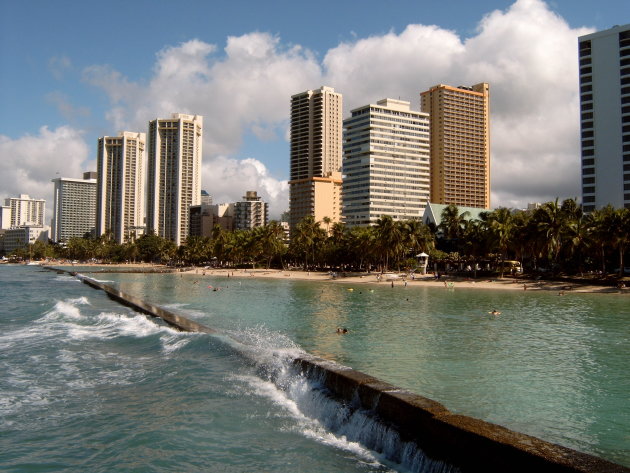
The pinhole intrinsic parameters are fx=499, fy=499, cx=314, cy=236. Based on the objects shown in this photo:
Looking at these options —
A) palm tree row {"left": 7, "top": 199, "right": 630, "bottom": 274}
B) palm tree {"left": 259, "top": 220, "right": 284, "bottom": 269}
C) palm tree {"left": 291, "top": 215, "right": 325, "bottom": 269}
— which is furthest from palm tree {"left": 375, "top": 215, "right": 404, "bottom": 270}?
palm tree {"left": 259, "top": 220, "right": 284, "bottom": 269}

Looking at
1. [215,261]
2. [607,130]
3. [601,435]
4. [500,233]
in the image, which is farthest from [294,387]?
[215,261]

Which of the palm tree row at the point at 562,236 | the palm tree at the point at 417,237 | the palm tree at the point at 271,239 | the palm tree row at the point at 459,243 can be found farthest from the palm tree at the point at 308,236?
the palm tree row at the point at 562,236

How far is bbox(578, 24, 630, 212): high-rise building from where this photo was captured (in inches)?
4628

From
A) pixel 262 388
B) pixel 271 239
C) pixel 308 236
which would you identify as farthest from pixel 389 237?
pixel 262 388

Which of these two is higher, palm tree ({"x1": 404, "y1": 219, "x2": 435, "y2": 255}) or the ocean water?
palm tree ({"x1": 404, "y1": 219, "x2": 435, "y2": 255})

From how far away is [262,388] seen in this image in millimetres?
16781

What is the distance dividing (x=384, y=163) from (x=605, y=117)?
251ft

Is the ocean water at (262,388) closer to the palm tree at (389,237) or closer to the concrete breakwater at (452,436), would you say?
the concrete breakwater at (452,436)

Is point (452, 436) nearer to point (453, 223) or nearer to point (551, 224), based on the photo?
point (551, 224)

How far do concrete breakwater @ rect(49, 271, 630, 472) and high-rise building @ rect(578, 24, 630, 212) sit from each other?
4832 inches

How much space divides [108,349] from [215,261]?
151205 millimetres

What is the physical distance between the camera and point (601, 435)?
12.6 metres

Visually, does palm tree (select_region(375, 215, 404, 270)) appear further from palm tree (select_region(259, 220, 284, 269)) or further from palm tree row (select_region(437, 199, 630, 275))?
palm tree (select_region(259, 220, 284, 269))

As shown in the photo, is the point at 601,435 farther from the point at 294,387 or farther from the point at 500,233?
the point at 500,233
